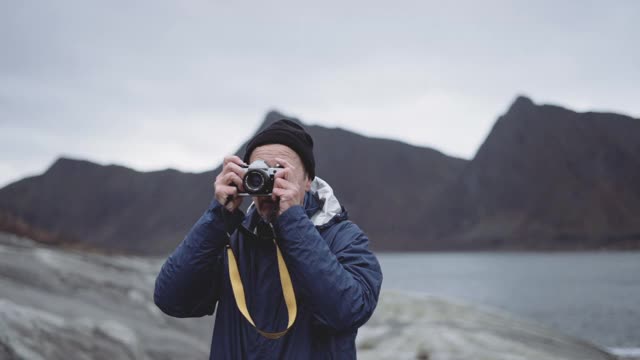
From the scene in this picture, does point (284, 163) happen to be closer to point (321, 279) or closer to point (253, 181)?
point (253, 181)

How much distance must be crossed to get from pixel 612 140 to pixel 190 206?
132 metres

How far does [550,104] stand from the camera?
184625 mm

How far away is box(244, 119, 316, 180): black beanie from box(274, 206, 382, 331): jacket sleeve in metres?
0.27

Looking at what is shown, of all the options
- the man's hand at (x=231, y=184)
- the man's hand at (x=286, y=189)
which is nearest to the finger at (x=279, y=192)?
the man's hand at (x=286, y=189)

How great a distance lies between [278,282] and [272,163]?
428mm

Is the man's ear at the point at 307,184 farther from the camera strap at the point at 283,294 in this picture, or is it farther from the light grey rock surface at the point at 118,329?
the light grey rock surface at the point at 118,329

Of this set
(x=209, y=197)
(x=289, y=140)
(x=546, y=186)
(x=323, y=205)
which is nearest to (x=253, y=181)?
(x=289, y=140)

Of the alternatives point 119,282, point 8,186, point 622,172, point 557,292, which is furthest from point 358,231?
point 8,186

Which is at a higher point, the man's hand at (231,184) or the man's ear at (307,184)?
the man's ear at (307,184)

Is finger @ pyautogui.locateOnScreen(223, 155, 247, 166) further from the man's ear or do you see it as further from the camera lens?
the man's ear

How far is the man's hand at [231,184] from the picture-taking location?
201 centimetres

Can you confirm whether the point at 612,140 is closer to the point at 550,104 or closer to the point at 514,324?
the point at 550,104

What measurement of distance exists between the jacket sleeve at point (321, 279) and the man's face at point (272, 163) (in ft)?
0.48

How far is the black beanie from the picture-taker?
2.13 metres
